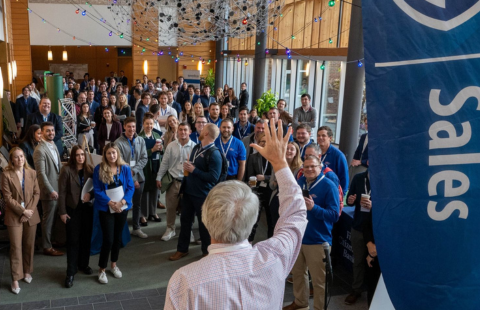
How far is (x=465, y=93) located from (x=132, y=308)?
389 cm

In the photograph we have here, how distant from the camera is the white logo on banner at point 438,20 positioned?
1.00 meters

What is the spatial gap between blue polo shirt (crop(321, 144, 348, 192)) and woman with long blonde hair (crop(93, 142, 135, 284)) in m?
2.18

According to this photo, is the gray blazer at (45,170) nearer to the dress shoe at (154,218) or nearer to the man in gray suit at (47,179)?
the man in gray suit at (47,179)

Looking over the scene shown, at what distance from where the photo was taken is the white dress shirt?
18.9ft

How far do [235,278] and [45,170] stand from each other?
14.2ft

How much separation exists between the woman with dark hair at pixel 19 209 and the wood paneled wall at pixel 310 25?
17.0 feet

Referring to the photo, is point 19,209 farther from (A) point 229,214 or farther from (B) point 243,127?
(B) point 243,127

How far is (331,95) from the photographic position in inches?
439

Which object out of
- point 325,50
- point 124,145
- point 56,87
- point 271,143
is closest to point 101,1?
point 56,87

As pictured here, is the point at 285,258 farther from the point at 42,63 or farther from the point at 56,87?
the point at 42,63

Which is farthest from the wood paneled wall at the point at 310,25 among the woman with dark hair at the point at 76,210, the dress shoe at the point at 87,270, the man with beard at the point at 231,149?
the dress shoe at the point at 87,270

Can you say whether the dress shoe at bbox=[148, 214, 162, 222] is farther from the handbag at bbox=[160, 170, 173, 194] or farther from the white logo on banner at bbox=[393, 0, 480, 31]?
the white logo on banner at bbox=[393, 0, 480, 31]

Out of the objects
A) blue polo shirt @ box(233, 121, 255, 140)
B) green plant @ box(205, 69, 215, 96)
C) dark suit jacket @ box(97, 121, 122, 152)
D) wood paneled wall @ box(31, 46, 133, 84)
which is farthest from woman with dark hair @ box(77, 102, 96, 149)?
wood paneled wall @ box(31, 46, 133, 84)

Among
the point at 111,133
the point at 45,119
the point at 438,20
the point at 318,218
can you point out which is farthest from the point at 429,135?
the point at 45,119
